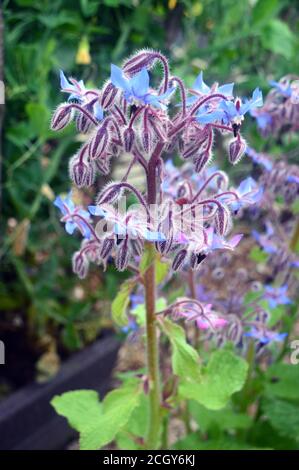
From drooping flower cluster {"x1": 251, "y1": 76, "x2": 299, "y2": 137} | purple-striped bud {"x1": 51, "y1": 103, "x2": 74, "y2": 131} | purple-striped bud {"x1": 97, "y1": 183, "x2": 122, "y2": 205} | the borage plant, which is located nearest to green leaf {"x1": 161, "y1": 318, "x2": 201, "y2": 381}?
the borage plant

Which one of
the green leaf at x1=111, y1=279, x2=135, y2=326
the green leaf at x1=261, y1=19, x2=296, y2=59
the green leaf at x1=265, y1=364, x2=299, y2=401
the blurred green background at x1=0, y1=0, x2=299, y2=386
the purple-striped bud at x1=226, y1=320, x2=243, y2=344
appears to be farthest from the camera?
the green leaf at x1=261, y1=19, x2=296, y2=59

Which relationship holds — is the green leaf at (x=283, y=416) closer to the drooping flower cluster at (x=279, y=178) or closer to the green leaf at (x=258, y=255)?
the green leaf at (x=258, y=255)

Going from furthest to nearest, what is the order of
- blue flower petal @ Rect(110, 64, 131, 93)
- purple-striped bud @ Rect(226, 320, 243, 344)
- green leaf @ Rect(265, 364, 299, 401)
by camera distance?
green leaf @ Rect(265, 364, 299, 401), purple-striped bud @ Rect(226, 320, 243, 344), blue flower petal @ Rect(110, 64, 131, 93)

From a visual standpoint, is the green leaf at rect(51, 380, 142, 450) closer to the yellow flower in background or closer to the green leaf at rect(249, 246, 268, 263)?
the green leaf at rect(249, 246, 268, 263)

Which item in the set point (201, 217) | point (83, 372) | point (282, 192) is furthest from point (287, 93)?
point (83, 372)

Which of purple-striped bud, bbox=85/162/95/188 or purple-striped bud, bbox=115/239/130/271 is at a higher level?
purple-striped bud, bbox=85/162/95/188

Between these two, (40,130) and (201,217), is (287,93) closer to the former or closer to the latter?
(201,217)

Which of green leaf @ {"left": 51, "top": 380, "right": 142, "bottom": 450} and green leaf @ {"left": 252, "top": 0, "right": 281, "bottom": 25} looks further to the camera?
green leaf @ {"left": 252, "top": 0, "right": 281, "bottom": 25}
